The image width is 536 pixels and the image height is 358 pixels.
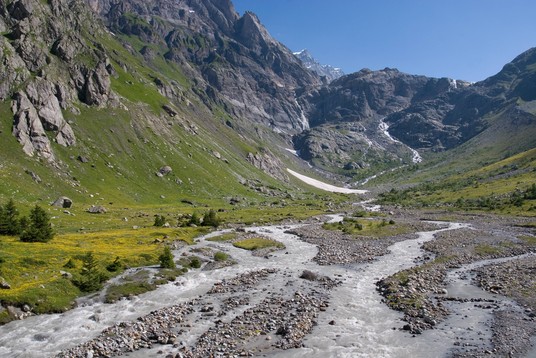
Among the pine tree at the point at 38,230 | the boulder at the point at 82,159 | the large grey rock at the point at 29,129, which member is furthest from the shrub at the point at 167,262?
the boulder at the point at 82,159

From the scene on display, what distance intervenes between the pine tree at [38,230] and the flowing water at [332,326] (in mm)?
26342

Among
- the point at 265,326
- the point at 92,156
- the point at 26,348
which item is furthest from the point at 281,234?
the point at 92,156

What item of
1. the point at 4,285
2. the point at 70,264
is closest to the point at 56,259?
the point at 70,264

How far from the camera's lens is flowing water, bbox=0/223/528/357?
1173 inches

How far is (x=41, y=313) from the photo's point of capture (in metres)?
36.2

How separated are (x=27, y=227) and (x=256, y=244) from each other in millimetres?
39441

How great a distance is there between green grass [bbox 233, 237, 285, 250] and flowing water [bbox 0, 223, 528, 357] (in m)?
20.5

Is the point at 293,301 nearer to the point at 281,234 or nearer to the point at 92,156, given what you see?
the point at 281,234

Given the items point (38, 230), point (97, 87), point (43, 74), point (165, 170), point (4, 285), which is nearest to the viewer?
point (4, 285)

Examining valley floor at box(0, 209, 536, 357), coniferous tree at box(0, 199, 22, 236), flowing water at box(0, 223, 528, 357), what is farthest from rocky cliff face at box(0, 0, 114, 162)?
flowing water at box(0, 223, 528, 357)

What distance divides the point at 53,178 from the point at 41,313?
94.5 metres

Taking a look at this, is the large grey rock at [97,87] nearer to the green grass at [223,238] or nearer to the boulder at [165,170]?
the boulder at [165,170]

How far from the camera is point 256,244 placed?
75.5 m

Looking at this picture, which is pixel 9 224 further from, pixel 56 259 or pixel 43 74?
Result: pixel 43 74
